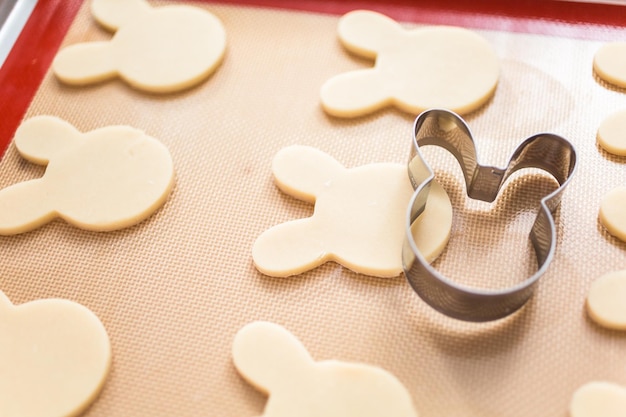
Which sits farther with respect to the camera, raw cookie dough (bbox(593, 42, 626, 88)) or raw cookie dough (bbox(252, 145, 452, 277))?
raw cookie dough (bbox(593, 42, 626, 88))

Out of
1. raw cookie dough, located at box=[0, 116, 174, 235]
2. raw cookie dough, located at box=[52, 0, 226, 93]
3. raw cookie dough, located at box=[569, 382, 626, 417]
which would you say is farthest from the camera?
raw cookie dough, located at box=[52, 0, 226, 93]

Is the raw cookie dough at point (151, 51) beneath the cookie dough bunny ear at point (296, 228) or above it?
above

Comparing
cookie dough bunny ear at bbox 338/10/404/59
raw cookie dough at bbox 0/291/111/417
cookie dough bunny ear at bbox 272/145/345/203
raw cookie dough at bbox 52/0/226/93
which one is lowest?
raw cookie dough at bbox 0/291/111/417

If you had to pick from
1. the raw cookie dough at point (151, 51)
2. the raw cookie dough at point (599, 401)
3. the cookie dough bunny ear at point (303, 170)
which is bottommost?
the raw cookie dough at point (599, 401)

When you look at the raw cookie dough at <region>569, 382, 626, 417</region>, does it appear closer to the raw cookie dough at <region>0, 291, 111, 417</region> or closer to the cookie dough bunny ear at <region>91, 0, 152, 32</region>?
the raw cookie dough at <region>0, 291, 111, 417</region>

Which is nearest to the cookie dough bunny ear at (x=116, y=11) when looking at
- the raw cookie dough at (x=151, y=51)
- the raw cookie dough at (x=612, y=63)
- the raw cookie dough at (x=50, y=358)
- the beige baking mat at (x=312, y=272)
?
the raw cookie dough at (x=151, y=51)

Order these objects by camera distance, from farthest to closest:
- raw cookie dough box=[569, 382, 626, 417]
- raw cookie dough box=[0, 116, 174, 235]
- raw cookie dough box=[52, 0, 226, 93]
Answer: raw cookie dough box=[52, 0, 226, 93] → raw cookie dough box=[0, 116, 174, 235] → raw cookie dough box=[569, 382, 626, 417]

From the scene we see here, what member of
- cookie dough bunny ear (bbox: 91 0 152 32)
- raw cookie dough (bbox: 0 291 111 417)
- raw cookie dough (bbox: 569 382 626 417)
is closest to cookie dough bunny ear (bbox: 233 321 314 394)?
raw cookie dough (bbox: 0 291 111 417)

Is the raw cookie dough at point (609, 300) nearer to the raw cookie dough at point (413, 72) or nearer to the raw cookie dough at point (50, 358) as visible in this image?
the raw cookie dough at point (413, 72)
